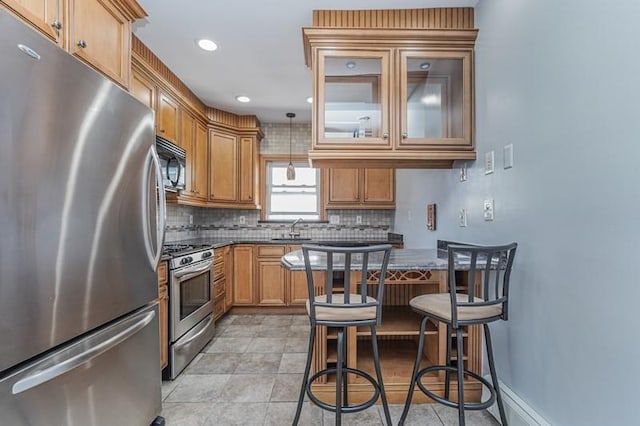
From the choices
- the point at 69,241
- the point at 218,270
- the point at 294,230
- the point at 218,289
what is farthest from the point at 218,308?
the point at 69,241

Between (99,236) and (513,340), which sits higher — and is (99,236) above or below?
above

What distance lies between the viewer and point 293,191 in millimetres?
4637

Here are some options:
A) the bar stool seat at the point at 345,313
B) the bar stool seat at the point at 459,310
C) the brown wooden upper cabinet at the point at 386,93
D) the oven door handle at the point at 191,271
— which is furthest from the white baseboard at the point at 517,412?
the oven door handle at the point at 191,271

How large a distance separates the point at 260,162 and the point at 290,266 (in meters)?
3.00

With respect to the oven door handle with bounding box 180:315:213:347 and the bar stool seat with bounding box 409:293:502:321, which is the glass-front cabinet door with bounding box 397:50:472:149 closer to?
the bar stool seat with bounding box 409:293:502:321

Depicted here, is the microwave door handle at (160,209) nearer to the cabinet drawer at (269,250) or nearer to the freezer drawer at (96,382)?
the freezer drawer at (96,382)

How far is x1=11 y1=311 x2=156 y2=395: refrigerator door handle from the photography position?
975 millimetres

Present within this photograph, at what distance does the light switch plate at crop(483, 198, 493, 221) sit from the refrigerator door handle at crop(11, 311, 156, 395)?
2020 mm

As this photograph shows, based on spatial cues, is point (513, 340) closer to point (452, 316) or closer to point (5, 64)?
point (452, 316)

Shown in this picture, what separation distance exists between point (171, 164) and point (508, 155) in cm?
265

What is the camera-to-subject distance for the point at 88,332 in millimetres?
1241

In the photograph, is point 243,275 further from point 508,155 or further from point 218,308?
point 508,155

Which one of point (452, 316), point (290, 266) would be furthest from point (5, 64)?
point (452, 316)

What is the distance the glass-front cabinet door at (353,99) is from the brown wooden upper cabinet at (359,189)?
6.80ft
